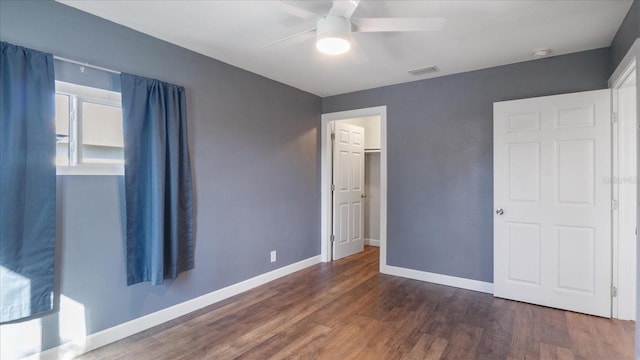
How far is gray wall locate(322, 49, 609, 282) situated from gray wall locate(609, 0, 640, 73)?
229 millimetres

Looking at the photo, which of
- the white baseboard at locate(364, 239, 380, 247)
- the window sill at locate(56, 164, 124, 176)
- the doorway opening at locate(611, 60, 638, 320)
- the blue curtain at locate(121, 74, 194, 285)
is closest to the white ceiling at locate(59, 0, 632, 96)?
the blue curtain at locate(121, 74, 194, 285)

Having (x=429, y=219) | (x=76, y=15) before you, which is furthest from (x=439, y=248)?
(x=76, y=15)

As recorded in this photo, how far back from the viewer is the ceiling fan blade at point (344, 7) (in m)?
1.84

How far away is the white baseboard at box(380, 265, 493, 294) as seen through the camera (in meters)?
3.48

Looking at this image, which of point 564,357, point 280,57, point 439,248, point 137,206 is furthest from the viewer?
point 439,248

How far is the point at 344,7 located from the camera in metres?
1.88

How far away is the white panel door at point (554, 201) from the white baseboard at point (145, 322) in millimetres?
2681

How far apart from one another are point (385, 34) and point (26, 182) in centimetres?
278

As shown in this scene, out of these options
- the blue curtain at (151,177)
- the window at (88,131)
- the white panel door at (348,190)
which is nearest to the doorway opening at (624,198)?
the white panel door at (348,190)

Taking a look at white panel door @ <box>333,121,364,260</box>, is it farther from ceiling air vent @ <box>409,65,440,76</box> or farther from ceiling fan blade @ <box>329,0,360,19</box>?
ceiling fan blade @ <box>329,0,360,19</box>

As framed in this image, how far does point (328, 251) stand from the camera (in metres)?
4.69

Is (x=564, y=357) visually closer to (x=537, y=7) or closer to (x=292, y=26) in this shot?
(x=537, y=7)

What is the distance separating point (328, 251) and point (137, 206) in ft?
9.28

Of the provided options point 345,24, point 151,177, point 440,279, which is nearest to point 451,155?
point 440,279
